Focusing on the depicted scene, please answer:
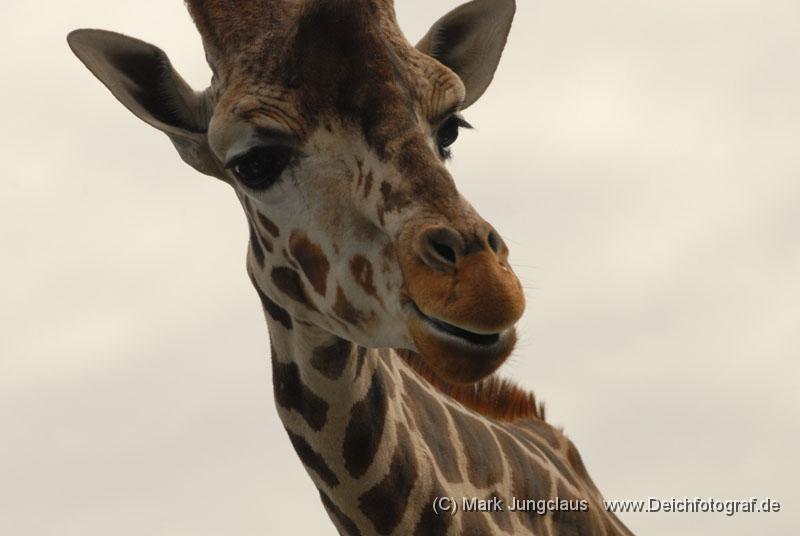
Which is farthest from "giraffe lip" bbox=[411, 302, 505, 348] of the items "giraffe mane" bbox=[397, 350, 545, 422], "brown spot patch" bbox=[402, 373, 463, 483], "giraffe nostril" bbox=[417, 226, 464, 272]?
"giraffe mane" bbox=[397, 350, 545, 422]

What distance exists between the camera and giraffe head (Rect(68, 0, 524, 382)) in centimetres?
463

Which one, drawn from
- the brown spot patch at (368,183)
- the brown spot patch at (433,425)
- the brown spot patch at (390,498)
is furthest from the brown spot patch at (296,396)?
the brown spot patch at (368,183)

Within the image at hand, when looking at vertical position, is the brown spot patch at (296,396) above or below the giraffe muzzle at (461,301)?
above

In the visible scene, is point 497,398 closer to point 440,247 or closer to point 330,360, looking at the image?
point 330,360

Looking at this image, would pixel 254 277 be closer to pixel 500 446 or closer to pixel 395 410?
pixel 395 410

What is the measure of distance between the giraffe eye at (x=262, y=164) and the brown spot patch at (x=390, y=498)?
4.63 ft

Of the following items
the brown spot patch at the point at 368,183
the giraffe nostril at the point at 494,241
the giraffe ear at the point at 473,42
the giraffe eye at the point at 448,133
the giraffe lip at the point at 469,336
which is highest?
the giraffe ear at the point at 473,42

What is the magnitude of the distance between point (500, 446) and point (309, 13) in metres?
2.63

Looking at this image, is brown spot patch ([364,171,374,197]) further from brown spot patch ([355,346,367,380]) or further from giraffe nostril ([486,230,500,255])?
brown spot patch ([355,346,367,380])

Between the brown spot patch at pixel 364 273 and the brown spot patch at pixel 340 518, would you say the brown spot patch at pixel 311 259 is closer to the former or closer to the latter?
the brown spot patch at pixel 364 273

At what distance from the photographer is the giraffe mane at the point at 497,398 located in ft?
24.3

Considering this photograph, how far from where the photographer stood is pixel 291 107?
5.25 metres

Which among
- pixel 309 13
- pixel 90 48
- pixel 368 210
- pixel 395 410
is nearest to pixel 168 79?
pixel 90 48

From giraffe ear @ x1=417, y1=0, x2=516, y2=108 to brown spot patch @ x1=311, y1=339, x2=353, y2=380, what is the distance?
1.52m
